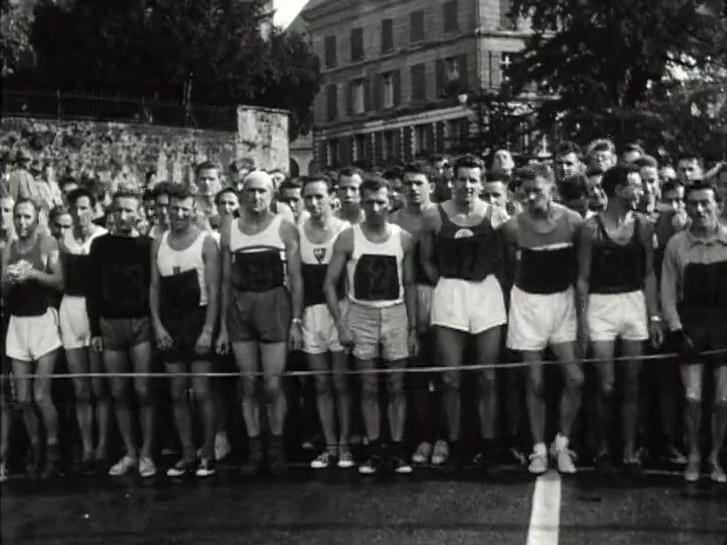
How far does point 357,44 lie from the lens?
211 ft

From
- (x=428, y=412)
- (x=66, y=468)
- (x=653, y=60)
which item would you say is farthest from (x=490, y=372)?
(x=653, y=60)

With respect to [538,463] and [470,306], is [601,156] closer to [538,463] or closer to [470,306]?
[470,306]

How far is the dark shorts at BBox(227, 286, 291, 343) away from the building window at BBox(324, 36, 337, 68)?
5916 centimetres

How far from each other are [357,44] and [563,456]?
58.4m

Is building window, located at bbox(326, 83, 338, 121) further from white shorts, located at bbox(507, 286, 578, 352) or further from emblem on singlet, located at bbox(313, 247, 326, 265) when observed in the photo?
white shorts, located at bbox(507, 286, 578, 352)

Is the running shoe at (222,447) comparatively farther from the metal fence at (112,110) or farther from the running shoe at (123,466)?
the metal fence at (112,110)

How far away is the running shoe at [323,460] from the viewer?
789 centimetres

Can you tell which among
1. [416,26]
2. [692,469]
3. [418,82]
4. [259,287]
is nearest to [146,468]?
[259,287]

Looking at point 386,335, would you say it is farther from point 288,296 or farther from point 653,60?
point 653,60

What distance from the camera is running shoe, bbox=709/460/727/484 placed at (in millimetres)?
7102

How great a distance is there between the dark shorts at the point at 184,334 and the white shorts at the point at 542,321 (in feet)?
6.86

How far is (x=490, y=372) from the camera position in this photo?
24.9 ft

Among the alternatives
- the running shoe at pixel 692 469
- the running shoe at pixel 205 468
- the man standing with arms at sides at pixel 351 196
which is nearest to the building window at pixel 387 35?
the man standing with arms at sides at pixel 351 196

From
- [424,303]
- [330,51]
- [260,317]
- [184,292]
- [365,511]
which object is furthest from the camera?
[330,51]
